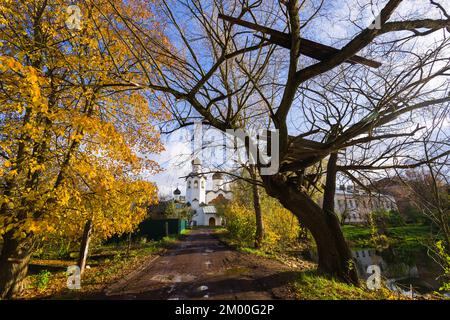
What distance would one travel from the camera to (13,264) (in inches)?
217

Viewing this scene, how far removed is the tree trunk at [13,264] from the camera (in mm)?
5348

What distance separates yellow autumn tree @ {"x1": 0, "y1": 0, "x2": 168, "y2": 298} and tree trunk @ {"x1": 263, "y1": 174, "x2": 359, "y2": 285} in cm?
303

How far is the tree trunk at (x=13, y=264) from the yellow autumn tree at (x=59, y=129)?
20 mm

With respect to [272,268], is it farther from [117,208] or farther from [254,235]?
[254,235]

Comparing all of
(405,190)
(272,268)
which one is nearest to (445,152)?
(405,190)

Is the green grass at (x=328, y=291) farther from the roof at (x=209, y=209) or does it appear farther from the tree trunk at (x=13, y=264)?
the roof at (x=209, y=209)

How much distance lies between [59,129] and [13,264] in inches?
165

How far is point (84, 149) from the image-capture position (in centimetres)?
548

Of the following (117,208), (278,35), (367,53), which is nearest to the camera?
(278,35)

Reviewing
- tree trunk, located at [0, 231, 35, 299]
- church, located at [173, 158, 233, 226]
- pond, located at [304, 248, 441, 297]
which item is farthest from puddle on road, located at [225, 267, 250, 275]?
church, located at [173, 158, 233, 226]

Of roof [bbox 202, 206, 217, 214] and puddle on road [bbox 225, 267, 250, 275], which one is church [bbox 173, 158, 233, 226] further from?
puddle on road [bbox 225, 267, 250, 275]

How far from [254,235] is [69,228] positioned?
1067cm

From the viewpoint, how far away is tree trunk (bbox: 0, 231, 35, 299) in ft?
17.5

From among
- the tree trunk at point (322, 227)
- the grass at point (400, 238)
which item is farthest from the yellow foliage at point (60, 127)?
the grass at point (400, 238)
